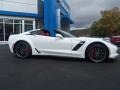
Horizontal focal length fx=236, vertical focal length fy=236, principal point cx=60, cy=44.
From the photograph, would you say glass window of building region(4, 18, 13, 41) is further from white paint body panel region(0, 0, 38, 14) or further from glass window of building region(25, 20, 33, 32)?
glass window of building region(25, 20, 33, 32)

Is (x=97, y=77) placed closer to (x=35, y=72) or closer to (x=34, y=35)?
(x=35, y=72)

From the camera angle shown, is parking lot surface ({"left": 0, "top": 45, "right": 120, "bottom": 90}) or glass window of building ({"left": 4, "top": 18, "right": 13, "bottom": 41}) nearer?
parking lot surface ({"left": 0, "top": 45, "right": 120, "bottom": 90})

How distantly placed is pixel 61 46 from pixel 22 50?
1.49 meters

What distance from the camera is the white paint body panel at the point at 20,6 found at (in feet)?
87.7

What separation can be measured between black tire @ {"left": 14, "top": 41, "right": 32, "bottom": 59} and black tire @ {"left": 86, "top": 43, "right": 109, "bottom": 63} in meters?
2.23

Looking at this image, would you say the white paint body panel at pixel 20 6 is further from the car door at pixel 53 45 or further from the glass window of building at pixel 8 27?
the car door at pixel 53 45

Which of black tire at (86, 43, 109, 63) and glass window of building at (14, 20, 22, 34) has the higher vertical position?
glass window of building at (14, 20, 22, 34)

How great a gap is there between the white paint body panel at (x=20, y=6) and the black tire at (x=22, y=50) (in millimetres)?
18771

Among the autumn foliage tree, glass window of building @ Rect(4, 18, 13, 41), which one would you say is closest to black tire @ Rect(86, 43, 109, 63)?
glass window of building @ Rect(4, 18, 13, 41)

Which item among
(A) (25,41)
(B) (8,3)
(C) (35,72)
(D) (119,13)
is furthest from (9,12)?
(D) (119,13)

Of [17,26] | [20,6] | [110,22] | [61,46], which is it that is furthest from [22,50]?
[110,22]

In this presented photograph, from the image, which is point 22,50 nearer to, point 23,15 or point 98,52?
point 98,52

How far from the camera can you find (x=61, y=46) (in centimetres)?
811

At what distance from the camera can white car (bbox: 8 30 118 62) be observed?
7738mm
